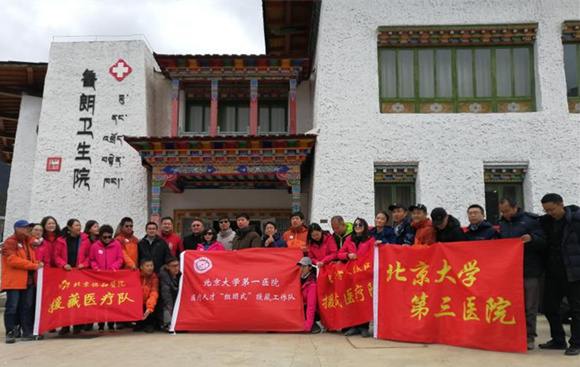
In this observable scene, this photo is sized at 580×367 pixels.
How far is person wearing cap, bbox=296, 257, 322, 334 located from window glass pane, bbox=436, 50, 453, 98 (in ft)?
19.7

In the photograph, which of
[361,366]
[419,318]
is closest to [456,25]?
[419,318]

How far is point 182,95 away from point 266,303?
7.63m

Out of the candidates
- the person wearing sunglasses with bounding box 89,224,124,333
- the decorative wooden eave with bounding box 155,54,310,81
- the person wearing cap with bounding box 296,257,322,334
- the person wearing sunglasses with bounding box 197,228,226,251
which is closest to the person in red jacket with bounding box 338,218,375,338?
the person wearing cap with bounding box 296,257,322,334

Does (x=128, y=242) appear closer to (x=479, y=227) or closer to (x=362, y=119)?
(x=479, y=227)

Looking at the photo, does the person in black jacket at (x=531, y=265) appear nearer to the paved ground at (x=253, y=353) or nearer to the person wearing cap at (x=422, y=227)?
the paved ground at (x=253, y=353)

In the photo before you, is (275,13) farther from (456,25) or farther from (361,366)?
(361,366)

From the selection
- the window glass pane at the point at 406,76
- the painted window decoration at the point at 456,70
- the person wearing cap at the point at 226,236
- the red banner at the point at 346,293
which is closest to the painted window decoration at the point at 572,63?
the painted window decoration at the point at 456,70

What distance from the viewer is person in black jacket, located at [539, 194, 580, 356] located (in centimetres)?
473

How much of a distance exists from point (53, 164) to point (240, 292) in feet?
24.4

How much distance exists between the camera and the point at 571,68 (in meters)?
10.6

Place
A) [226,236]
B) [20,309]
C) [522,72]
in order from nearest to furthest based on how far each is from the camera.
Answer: [20,309]
[226,236]
[522,72]

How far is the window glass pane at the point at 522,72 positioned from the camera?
422 inches

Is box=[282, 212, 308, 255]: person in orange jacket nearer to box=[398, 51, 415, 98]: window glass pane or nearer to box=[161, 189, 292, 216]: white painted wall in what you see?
box=[398, 51, 415, 98]: window glass pane

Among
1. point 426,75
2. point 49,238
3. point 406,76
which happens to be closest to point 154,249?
point 49,238
